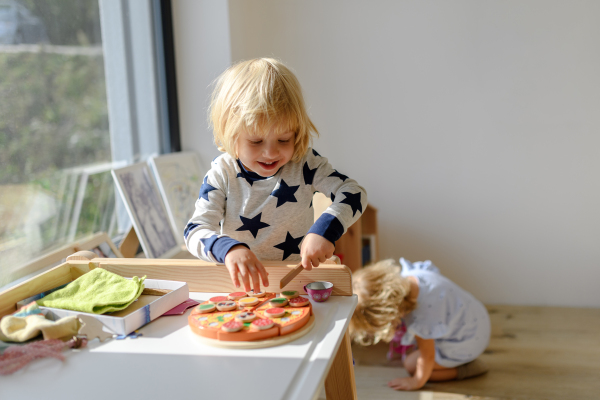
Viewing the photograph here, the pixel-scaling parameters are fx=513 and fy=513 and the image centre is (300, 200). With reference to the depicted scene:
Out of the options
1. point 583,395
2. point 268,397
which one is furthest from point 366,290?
point 268,397

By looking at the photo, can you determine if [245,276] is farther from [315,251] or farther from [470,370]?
[470,370]

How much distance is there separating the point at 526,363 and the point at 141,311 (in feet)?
5.00

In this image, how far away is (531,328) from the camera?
2.12 m

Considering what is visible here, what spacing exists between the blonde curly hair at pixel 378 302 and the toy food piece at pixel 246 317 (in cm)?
90

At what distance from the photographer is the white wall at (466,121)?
2.19 meters

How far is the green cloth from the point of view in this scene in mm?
819

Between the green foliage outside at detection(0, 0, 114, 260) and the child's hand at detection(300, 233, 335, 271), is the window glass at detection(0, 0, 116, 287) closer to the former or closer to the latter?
the green foliage outside at detection(0, 0, 114, 260)

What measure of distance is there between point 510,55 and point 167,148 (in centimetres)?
151

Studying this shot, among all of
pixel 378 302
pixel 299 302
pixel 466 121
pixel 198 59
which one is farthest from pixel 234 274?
pixel 466 121

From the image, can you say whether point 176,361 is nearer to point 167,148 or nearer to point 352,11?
point 167,148

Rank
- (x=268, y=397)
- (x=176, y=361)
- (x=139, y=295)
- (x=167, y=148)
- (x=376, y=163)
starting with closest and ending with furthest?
(x=268, y=397) < (x=176, y=361) < (x=139, y=295) < (x=167, y=148) < (x=376, y=163)

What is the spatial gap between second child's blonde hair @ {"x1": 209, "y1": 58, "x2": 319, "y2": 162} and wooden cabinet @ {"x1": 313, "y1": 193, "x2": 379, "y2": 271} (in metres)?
0.85

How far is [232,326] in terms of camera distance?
28.5 inches

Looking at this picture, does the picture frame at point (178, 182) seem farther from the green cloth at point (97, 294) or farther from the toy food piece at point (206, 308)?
the toy food piece at point (206, 308)
